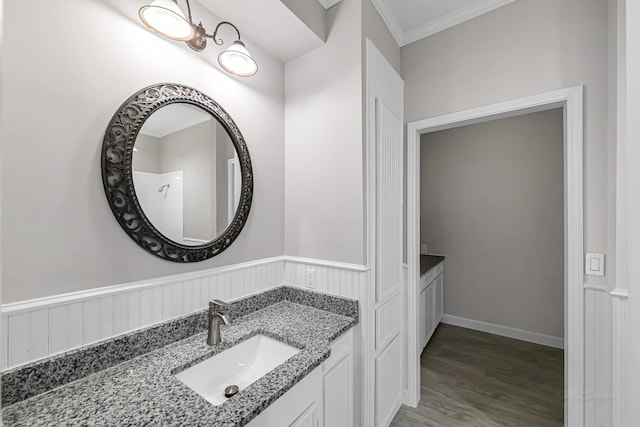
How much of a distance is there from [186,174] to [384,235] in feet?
3.96

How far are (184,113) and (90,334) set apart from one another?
101 cm

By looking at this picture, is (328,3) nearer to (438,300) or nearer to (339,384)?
(339,384)

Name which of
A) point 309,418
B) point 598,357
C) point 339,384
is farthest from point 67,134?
point 598,357

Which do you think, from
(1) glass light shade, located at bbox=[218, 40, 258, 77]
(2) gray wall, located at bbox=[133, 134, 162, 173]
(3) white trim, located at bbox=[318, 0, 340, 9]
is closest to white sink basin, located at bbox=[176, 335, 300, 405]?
(2) gray wall, located at bbox=[133, 134, 162, 173]

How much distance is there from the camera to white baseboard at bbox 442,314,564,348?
2861 millimetres

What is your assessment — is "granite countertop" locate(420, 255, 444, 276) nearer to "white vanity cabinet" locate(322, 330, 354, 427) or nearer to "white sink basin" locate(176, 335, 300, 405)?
"white vanity cabinet" locate(322, 330, 354, 427)

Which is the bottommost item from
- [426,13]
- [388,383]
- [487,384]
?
[487,384]

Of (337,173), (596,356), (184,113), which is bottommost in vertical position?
(596,356)

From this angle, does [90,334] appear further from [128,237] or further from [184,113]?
[184,113]

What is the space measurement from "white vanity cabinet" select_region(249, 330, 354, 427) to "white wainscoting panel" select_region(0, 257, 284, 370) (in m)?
0.63

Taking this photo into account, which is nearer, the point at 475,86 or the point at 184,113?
the point at 184,113

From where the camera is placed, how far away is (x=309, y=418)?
1100 millimetres

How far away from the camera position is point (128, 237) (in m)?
1.12

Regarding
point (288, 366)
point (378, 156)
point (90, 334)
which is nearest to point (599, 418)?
point (288, 366)
